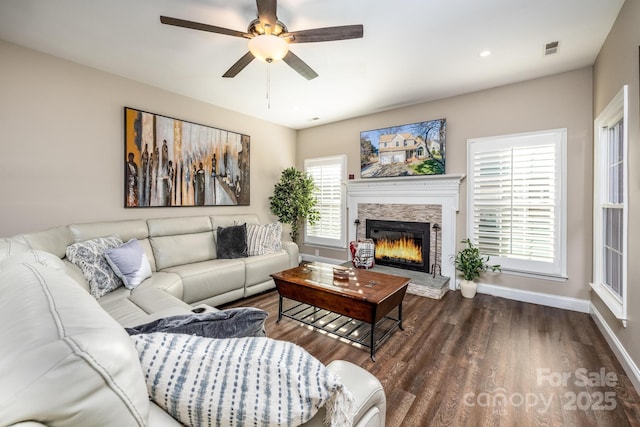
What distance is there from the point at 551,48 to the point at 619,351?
9.14ft

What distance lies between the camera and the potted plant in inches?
137

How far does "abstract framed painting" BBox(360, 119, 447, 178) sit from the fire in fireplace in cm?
81

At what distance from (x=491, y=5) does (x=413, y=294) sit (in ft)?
10.3

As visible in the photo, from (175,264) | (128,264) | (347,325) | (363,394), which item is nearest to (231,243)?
(175,264)

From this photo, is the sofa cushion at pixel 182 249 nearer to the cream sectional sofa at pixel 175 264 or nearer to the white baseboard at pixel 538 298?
the cream sectional sofa at pixel 175 264

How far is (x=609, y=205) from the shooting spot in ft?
8.27

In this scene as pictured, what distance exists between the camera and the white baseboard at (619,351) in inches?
73.4

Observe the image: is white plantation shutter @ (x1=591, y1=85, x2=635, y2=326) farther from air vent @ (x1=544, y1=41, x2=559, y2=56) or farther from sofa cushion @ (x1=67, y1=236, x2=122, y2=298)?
sofa cushion @ (x1=67, y1=236, x2=122, y2=298)

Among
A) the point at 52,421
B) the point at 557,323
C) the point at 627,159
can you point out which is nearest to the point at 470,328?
the point at 557,323

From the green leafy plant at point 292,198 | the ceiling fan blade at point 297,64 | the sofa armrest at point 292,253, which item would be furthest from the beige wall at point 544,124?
the ceiling fan blade at point 297,64

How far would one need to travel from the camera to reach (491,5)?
81.5 inches

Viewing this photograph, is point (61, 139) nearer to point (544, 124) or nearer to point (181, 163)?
point (181, 163)

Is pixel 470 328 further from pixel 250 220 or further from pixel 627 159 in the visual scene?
pixel 250 220

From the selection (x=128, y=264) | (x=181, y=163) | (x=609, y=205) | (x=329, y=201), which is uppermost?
(x=181, y=163)
